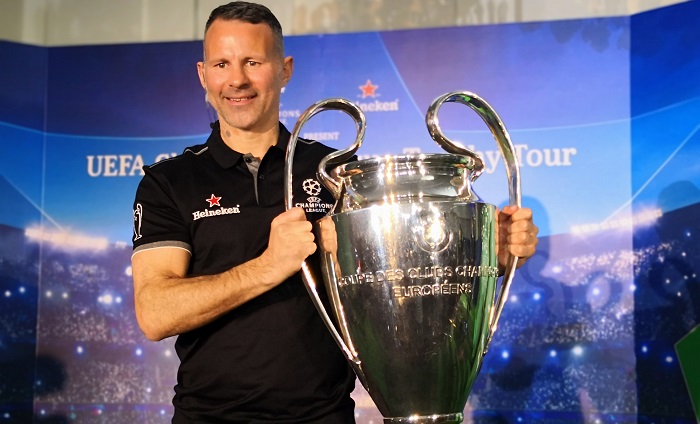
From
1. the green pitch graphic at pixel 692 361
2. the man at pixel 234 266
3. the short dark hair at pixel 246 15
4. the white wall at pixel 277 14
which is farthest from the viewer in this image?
the white wall at pixel 277 14

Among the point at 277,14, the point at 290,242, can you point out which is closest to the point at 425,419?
the point at 290,242

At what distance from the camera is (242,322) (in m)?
1.82

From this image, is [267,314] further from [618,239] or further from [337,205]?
[618,239]

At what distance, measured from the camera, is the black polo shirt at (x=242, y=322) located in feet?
5.88

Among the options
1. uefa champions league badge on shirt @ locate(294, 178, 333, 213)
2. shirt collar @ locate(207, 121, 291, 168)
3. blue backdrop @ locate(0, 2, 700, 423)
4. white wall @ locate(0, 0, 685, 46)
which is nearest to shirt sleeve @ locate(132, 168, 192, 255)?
shirt collar @ locate(207, 121, 291, 168)

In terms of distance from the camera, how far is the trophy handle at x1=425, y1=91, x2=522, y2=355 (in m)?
1.64

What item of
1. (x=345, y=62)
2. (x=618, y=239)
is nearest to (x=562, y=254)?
(x=618, y=239)

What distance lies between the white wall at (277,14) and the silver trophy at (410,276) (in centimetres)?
207

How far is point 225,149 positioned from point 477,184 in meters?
1.74

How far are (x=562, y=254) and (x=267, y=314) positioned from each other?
1.86m

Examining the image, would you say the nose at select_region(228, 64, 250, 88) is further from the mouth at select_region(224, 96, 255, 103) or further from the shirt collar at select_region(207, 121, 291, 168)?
the shirt collar at select_region(207, 121, 291, 168)

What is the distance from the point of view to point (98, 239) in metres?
3.72

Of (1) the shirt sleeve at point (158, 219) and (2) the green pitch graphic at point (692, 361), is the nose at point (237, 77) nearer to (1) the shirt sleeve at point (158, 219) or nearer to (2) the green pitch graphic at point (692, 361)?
(1) the shirt sleeve at point (158, 219)

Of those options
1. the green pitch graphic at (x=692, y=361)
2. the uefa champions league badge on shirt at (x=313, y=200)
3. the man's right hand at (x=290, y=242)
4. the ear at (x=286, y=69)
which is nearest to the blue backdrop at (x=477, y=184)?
the green pitch graphic at (x=692, y=361)
